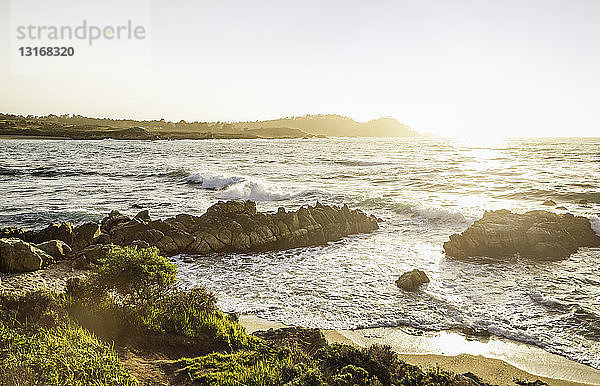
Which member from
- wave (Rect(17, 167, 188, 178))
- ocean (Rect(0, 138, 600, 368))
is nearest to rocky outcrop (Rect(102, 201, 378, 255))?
ocean (Rect(0, 138, 600, 368))

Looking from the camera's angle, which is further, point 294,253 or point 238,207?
point 238,207

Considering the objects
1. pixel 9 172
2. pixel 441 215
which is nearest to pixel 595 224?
pixel 441 215

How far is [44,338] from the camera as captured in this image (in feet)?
22.6

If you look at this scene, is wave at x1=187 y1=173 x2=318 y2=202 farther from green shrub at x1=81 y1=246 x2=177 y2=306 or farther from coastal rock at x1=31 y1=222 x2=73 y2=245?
green shrub at x1=81 y1=246 x2=177 y2=306

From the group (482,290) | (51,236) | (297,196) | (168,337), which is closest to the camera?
(168,337)

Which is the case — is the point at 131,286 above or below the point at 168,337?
above

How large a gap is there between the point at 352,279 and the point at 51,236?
38.7 feet

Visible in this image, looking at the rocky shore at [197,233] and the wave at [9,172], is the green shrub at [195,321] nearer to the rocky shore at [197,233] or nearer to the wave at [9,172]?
the rocky shore at [197,233]

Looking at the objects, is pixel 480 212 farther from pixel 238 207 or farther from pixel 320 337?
pixel 320 337

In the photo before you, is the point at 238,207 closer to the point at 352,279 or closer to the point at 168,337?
the point at 352,279

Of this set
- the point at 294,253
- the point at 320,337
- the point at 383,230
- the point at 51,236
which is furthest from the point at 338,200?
the point at 320,337

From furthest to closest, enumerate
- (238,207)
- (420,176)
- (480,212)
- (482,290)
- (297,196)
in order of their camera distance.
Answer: (420,176) < (297,196) < (480,212) < (238,207) < (482,290)

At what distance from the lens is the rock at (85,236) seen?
16.0 m

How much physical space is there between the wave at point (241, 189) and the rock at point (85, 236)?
14097mm
